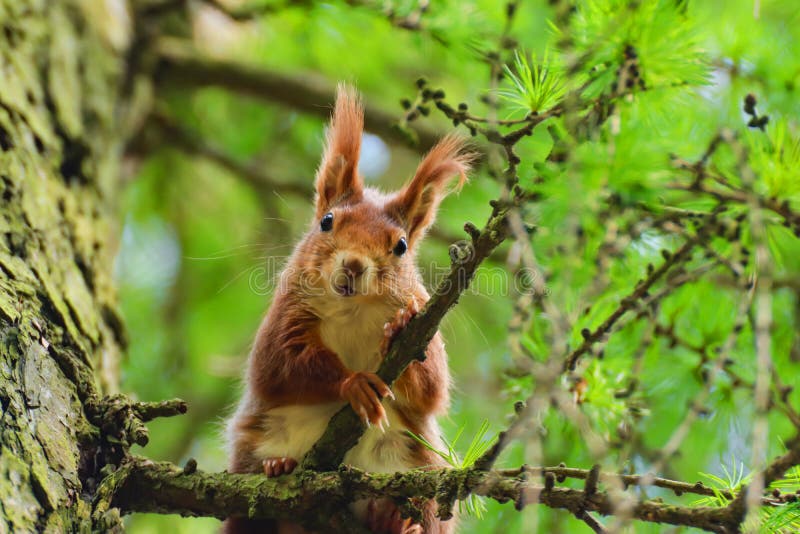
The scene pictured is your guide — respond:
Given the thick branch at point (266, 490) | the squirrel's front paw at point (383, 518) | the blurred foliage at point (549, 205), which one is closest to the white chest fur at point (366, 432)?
the squirrel's front paw at point (383, 518)

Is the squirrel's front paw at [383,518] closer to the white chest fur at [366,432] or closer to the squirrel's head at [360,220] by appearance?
the white chest fur at [366,432]

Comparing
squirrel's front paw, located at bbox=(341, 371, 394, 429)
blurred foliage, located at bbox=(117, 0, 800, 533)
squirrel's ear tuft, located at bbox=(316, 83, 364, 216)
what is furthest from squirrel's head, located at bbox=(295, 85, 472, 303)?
squirrel's front paw, located at bbox=(341, 371, 394, 429)

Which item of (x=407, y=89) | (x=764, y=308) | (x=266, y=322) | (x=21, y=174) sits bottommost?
(x=764, y=308)

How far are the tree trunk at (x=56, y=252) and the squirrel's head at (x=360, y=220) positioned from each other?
0.62m

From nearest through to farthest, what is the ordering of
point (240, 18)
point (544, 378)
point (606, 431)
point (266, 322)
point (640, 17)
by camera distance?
point (544, 378)
point (640, 17)
point (606, 431)
point (266, 322)
point (240, 18)

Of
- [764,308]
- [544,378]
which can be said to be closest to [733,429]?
[764,308]

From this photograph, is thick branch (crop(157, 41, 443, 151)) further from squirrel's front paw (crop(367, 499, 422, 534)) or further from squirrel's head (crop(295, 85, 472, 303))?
squirrel's front paw (crop(367, 499, 422, 534))

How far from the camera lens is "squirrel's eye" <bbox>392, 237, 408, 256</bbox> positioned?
2285 mm

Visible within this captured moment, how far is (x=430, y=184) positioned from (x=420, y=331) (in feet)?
2.65

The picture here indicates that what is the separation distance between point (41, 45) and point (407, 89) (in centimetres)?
186

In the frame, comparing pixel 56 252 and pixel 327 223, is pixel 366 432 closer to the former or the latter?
pixel 327 223

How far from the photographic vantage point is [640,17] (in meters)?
1.51

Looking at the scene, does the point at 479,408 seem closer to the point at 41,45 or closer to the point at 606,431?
the point at 606,431

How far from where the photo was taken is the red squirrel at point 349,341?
2010mm
